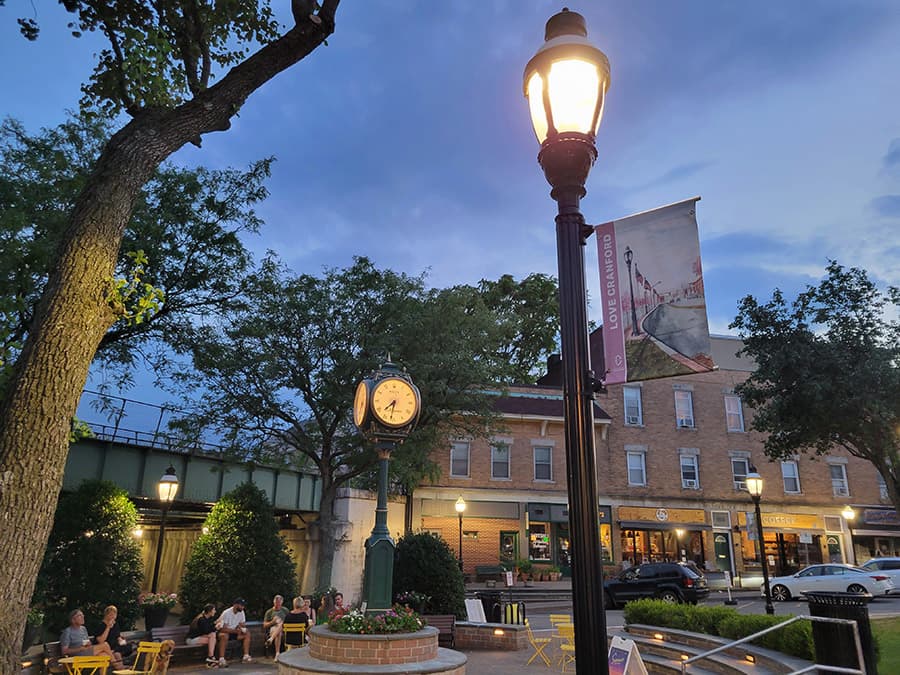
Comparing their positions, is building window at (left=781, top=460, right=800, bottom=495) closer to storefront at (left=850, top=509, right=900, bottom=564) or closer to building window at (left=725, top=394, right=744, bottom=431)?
building window at (left=725, top=394, right=744, bottom=431)

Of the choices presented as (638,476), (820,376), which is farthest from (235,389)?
(638,476)

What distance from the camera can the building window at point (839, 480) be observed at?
39.1 meters

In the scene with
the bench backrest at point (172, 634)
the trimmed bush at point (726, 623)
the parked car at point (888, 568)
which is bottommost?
the bench backrest at point (172, 634)

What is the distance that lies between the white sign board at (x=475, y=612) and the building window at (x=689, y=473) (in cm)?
2390

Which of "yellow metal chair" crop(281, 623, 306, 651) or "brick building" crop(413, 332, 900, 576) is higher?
"brick building" crop(413, 332, 900, 576)

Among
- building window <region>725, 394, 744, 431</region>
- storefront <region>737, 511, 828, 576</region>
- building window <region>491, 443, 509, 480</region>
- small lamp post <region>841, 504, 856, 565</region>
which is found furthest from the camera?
building window <region>725, 394, 744, 431</region>

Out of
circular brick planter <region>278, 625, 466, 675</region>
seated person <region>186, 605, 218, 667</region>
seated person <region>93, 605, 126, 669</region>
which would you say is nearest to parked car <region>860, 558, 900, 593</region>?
circular brick planter <region>278, 625, 466, 675</region>

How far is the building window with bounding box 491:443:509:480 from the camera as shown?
36469mm

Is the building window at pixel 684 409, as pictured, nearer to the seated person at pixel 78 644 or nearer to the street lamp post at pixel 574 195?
the seated person at pixel 78 644

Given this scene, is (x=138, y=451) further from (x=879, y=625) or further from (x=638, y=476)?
(x=638, y=476)

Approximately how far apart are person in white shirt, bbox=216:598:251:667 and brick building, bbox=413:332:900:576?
2045 centimetres

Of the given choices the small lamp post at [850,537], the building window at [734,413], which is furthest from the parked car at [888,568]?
the building window at [734,413]

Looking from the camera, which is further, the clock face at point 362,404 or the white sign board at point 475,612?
the white sign board at point 475,612

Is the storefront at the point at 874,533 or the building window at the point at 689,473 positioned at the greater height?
the building window at the point at 689,473
